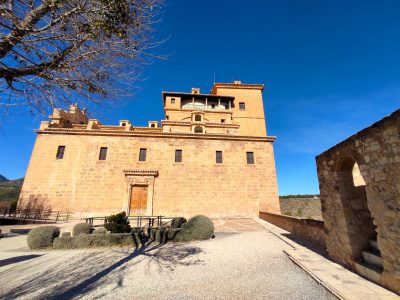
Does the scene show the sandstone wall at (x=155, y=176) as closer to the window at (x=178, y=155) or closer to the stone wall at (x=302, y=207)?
the window at (x=178, y=155)

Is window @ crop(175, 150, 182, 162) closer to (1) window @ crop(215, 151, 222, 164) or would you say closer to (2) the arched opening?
(1) window @ crop(215, 151, 222, 164)

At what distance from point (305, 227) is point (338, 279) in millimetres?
4037

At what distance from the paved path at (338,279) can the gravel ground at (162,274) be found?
0.18m

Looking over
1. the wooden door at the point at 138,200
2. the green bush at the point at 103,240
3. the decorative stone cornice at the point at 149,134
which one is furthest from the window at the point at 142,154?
the green bush at the point at 103,240

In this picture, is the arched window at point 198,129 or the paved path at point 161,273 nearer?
the paved path at point 161,273

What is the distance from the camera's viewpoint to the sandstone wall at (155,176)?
1470 cm

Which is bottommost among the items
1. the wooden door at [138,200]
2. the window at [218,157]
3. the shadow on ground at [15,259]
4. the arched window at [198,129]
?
the shadow on ground at [15,259]

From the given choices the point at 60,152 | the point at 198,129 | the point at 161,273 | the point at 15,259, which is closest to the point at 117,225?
the point at 15,259

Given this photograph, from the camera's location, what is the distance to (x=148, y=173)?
15.5 metres

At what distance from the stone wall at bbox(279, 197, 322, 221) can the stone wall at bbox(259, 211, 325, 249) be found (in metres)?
15.9

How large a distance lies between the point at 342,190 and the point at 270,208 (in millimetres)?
11871

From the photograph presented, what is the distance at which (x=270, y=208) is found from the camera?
15.7 meters

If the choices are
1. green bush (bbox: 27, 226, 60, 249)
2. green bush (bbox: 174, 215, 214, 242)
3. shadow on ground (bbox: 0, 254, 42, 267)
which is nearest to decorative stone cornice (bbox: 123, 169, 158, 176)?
green bush (bbox: 27, 226, 60, 249)

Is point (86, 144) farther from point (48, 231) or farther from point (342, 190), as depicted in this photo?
point (342, 190)
